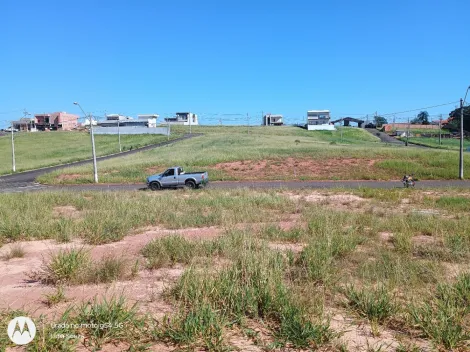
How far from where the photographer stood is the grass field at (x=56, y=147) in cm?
6181

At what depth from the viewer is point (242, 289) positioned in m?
4.63

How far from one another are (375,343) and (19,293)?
4.98 m

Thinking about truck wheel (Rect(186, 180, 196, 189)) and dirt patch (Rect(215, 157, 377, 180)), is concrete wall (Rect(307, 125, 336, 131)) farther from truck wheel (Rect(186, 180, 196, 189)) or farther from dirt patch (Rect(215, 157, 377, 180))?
truck wheel (Rect(186, 180, 196, 189))

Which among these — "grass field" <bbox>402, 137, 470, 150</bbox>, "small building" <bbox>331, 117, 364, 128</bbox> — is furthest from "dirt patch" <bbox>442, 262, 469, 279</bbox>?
"small building" <bbox>331, 117, 364, 128</bbox>

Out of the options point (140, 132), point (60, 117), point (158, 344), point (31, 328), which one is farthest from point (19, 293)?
point (60, 117)

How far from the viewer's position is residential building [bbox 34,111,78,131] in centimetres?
15838

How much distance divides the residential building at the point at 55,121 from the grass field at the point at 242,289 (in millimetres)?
166296

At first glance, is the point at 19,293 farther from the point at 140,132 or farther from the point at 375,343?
the point at 140,132

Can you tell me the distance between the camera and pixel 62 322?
13.3 feet

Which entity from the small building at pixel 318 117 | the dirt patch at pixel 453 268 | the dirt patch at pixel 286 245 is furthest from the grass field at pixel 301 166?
the small building at pixel 318 117

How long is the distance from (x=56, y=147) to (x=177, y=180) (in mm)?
64895

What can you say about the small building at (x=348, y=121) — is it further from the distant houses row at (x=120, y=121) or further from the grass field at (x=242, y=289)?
the grass field at (x=242, y=289)

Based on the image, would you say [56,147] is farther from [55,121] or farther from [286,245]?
[55,121]

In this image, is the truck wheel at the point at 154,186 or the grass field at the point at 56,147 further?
the grass field at the point at 56,147
